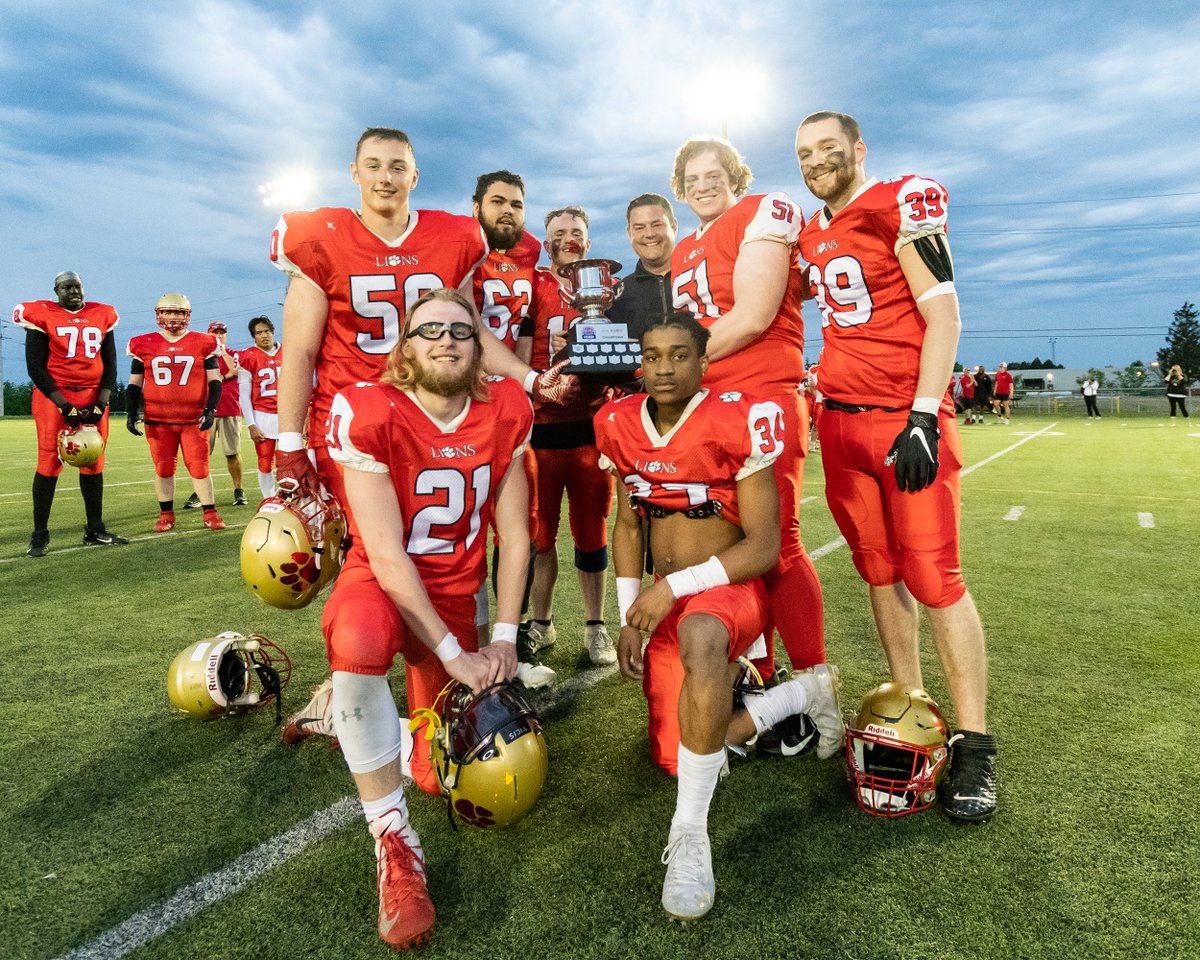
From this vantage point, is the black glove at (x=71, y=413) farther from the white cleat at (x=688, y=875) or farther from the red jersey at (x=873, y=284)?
the white cleat at (x=688, y=875)

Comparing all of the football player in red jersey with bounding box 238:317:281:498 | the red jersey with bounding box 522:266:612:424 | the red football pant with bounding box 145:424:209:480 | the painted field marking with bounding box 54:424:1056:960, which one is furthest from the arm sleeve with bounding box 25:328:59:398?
the painted field marking with bounding box 54:424:1056:960

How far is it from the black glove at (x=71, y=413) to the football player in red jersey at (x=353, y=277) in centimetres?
487

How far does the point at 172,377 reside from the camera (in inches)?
300

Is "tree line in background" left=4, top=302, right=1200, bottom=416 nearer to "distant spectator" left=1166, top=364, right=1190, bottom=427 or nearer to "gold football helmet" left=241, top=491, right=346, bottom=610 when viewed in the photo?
"distant spectator" left=1166, top=364, right=1190, bottom=427

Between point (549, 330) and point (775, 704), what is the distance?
87.7 inches

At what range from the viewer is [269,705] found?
137 inches

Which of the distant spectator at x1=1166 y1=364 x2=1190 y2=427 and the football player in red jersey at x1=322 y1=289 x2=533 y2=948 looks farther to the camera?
the distant spectator at x1=1166 y1=364 x2=1190 y2=427

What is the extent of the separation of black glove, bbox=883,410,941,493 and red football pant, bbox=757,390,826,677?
1.47 feet

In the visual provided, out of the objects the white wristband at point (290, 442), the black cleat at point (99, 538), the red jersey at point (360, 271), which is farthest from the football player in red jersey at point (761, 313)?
the black cleat at point (99, 538)

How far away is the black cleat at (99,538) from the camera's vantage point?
23.5 ft

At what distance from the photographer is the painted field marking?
6.47ft

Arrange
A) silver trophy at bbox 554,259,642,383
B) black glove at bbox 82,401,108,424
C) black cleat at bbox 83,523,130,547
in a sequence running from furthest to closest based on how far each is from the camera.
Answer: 1. black cleat at bbox 83,523,130,547
2. black glove at bbox 82,401,108,424
3. silver trophy at bbox 554,259,642,383

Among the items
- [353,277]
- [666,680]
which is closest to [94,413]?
[353,277]

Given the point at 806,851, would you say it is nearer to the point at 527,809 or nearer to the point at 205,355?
the point at 527,809
